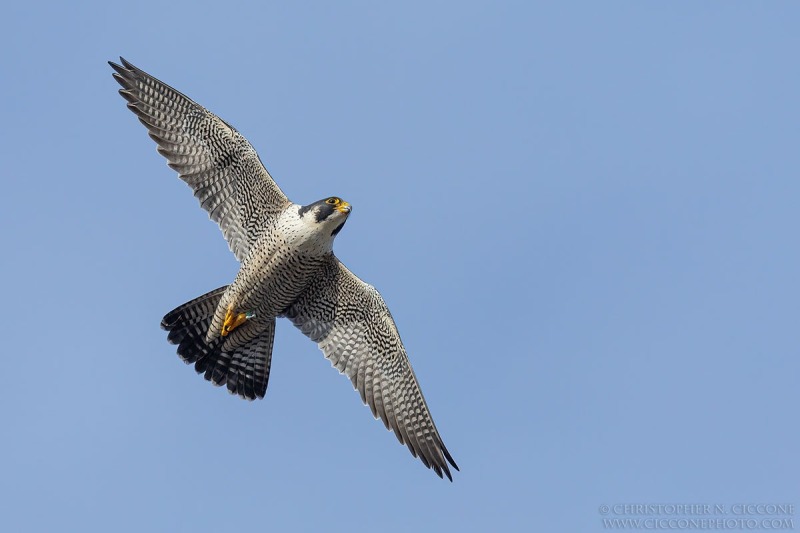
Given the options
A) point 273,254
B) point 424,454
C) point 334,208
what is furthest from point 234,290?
point 424,454

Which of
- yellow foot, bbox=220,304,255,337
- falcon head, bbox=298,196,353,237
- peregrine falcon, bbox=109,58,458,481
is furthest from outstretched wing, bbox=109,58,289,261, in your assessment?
yellow foot, bbox=220,304,255,337

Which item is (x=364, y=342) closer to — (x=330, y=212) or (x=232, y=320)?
(x=232, y=320)

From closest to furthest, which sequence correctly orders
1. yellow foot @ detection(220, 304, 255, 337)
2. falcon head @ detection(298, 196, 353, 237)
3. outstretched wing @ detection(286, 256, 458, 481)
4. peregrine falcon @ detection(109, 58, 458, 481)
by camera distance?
falcon head @ detection(298, 196, 353, 237) < peregrine falcon @ detection(109, 58, 458, 481) < yellow foot @ detection(220, 304, 255, 337) < outstretched wing @ detection(286, 256, 458, 481)

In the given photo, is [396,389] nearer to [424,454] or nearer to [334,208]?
[424,454]

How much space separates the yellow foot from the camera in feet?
63.4

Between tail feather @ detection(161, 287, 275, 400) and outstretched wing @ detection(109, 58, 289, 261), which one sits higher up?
outstretched wing @ detection(109, 58, 289, 261)

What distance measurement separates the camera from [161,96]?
19.0 meters

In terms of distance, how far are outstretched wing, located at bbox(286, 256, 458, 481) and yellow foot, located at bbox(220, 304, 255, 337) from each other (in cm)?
85

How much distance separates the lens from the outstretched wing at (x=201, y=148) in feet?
62.2

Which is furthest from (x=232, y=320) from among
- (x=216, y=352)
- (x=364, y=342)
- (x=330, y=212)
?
(x=330, y=212)

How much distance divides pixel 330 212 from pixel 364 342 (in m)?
2.58

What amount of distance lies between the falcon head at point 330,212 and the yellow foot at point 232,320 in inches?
73.6

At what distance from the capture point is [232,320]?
63.7 feet

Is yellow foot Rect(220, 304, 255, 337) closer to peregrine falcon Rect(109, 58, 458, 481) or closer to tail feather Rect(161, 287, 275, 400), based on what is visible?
peregrine falcon Rect(109, 58, 458, 481)
